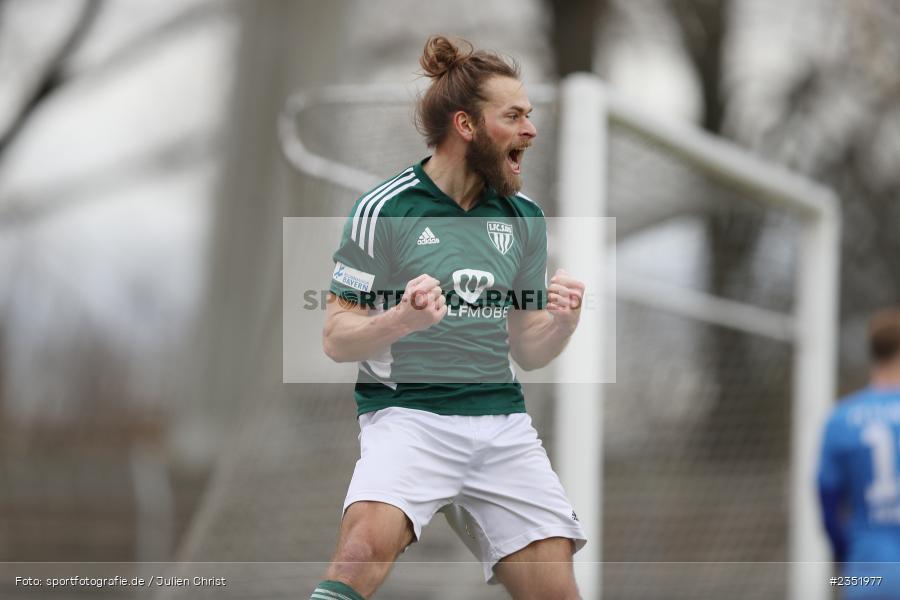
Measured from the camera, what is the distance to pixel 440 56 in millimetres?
3092

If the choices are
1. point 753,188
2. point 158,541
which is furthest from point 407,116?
point 158,541

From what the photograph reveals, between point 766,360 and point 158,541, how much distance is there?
5025 mm

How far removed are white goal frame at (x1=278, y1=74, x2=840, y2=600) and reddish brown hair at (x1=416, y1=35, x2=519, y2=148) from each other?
251 cm

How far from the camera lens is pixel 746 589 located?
28.0 ft

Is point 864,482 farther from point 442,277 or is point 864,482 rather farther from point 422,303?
point 422,303

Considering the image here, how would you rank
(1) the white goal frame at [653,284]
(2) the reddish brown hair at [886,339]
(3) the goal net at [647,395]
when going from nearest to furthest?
(2) the reddish brown hair at [886,339], (1) the white goal frame at [653,284], (3) the goal net at [647,395]

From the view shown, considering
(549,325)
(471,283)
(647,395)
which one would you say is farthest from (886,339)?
(647,395)

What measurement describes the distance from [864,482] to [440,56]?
2.96 m

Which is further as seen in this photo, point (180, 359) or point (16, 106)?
Result: point (180, 359)

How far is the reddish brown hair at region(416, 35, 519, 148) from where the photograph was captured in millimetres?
3035

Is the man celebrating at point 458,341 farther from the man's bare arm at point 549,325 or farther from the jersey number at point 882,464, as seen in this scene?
the jersey number at point 882,464

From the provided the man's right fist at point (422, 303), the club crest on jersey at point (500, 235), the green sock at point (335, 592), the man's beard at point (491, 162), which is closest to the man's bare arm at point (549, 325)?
the club crest on jersey at point (500, 235)

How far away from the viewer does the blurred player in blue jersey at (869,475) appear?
5039 millimetres

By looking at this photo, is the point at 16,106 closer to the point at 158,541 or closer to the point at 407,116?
the point at 158,541
